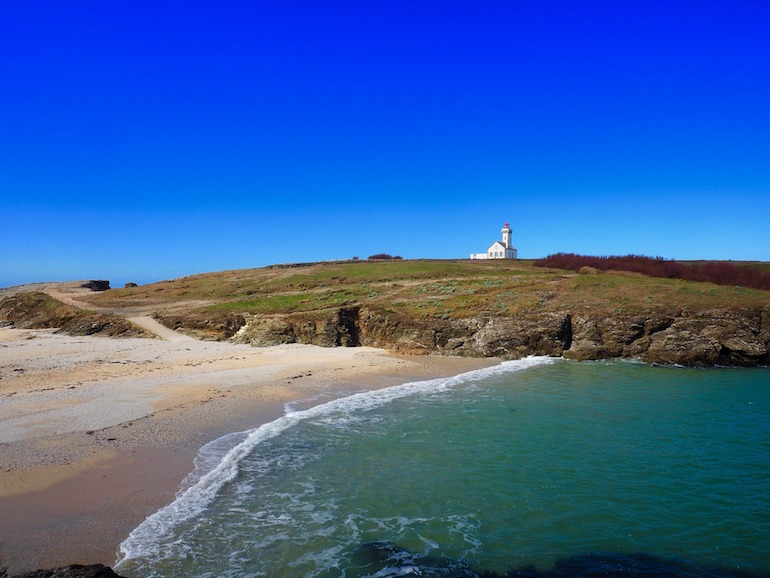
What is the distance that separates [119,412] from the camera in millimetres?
14250

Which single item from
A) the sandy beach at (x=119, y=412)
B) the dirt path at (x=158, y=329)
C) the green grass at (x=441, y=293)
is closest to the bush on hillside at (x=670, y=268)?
the green grass at (x=441, y=293)

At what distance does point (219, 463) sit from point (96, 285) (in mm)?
62021

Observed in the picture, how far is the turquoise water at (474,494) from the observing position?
7797 mm

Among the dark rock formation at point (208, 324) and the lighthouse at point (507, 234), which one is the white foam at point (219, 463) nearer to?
the dark rock formation at point (208, 324)

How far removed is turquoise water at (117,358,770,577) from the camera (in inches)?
307

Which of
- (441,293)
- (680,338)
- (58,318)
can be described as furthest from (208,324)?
(680,338)

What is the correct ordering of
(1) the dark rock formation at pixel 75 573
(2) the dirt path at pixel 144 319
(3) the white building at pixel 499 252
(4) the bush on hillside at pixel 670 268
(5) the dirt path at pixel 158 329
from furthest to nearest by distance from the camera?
(3) the white building at pixel 499 252, (4) the bush on hillside at pixel 670 268, (2) the dirt path at pixel 144 319, (5) the dirt path at pixel 158 329, (1) the dark rock formation at pixel 75 573

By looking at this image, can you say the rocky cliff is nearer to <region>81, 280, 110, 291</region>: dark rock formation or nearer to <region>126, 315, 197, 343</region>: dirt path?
<region>126, 315, 197, 343</region>: dirt path

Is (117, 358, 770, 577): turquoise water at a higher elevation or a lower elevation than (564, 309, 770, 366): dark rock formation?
lower

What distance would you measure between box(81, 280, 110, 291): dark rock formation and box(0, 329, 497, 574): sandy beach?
35.0 metres

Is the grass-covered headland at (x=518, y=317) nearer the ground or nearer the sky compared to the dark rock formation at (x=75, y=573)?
nearer the sky

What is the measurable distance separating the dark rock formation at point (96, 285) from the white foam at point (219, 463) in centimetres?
5349

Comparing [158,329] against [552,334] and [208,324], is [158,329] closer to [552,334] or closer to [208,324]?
[208,324]

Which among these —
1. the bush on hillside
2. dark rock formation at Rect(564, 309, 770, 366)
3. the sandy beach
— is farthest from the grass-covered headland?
the sandy beach
